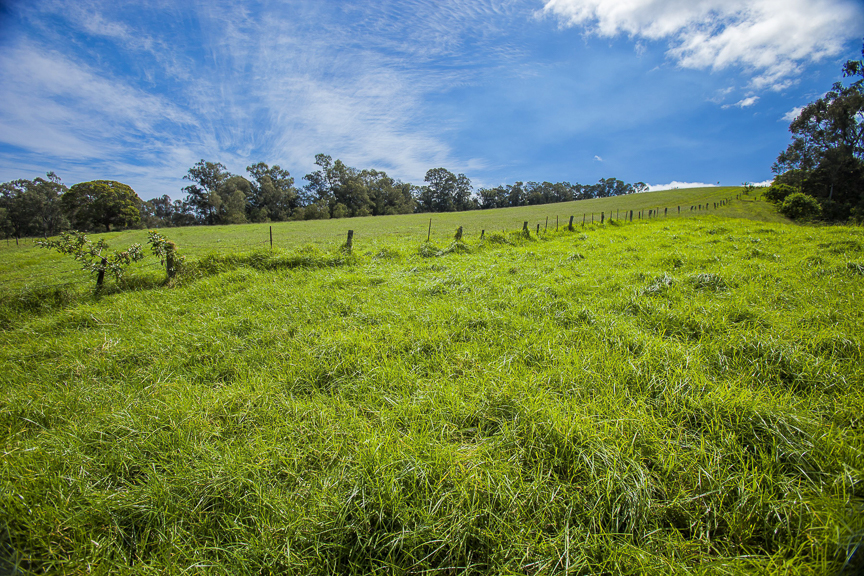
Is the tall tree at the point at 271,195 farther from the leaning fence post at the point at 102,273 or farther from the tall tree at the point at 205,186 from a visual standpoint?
the leaning fence post at the point at 102,273

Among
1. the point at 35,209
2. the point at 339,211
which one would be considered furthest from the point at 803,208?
the point at 35,209

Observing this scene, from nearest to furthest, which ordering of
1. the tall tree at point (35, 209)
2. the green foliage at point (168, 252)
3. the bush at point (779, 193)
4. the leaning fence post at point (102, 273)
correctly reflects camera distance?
1. the leaning fence post at point (102, 273)
2. the green foliage at point (168, 252)
3. the bush at point (779, 193)
4. the tall tree at point (35, 209)

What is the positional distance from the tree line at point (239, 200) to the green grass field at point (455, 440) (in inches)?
3025

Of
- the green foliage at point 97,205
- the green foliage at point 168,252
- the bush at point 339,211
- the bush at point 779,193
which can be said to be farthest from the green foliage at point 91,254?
the green foliage at point 97,205

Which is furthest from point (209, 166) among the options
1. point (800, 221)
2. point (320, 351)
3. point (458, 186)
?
point (800, 221)

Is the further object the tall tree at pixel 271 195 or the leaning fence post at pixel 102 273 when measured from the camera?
the tall tree at pixel 271 195

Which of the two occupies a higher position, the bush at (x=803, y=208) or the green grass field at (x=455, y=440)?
the bush at (x=803, y=208)

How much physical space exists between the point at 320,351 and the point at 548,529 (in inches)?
136

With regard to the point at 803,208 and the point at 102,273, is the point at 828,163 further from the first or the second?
the point at 102,273

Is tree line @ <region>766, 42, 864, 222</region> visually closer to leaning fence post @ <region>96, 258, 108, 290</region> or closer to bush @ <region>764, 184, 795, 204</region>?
bush @ <region>764, 184, 795, 204</region>

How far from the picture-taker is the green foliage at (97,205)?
64062 millimetres

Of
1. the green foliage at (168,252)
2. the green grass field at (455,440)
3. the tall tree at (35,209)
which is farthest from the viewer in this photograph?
the tall tree at (35,209)

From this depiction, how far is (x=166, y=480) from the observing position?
241 cm

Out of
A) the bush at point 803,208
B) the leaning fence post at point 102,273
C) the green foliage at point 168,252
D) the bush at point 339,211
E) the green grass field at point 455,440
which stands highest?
the bush at point 339,211
